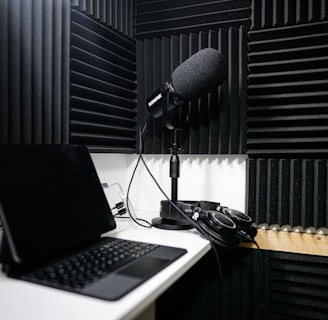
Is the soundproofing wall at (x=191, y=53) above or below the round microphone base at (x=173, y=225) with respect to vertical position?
above

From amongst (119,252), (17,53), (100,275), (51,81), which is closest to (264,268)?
(119,252)

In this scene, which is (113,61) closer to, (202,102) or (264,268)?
(202,102)

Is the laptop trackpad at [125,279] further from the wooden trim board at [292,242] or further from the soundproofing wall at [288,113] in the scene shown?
the soundproofing wall at [288,113]

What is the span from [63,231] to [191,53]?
1.13m

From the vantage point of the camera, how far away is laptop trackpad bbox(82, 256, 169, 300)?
2.13 feet

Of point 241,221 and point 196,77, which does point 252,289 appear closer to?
point 241,221

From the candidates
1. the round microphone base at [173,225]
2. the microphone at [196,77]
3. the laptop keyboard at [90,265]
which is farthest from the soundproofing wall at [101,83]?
the laptop keyboard at [90,265]

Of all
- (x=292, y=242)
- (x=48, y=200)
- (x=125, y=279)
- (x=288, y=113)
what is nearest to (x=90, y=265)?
(x=125, y=279)

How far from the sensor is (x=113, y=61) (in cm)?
162

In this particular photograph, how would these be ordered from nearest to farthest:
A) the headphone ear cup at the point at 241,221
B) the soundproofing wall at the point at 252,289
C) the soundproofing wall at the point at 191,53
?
the headphone ear cup at the point at 241,221 → the soundproofing wall at the point at 252,289 → the soundproofing wall at the point at 191,53

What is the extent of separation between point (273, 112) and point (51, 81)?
37.8 inches

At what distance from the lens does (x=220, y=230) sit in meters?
1.09

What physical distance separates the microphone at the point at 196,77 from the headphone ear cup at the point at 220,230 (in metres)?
0.51

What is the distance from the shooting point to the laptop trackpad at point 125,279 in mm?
649
